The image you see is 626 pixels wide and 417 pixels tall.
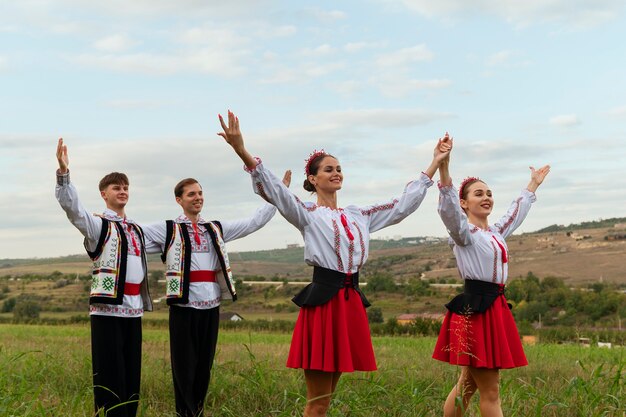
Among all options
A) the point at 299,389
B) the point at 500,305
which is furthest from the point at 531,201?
the point at 299,389

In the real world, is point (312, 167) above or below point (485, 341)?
above

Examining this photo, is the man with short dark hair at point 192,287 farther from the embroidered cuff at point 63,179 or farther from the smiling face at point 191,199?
the embroidered cuff at point 63,179

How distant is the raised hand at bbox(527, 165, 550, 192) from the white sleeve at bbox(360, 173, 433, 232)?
65.1 inches

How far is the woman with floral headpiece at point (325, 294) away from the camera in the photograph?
4.52 meters

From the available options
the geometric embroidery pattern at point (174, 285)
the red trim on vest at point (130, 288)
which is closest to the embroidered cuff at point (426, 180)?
the geometric embroidery pattern at point (174, 285)

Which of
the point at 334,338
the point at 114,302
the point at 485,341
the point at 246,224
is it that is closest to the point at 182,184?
the point at 246,224

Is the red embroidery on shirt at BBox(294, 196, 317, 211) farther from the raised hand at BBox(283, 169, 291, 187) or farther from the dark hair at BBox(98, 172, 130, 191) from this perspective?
the dark hair at BBox(98, 172, 130, 191)

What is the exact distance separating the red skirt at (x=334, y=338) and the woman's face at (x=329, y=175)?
0.70m

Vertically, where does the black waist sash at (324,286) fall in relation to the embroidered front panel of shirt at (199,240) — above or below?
below

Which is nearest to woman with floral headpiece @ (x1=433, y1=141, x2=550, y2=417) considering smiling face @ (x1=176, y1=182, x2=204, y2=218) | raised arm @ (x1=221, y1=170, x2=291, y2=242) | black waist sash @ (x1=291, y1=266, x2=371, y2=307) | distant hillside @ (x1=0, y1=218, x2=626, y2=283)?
black waist sash @ (x1=291, y1=266, x2=371, y2=307)

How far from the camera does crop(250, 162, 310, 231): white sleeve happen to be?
4.47 metres

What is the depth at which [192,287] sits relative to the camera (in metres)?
5.86

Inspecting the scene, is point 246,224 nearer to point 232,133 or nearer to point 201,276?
point 201,276

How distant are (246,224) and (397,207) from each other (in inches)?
71.1
